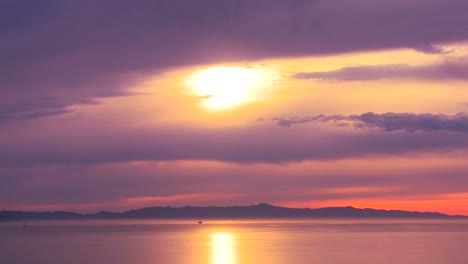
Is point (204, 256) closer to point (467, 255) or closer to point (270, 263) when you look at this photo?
point (270, 263)

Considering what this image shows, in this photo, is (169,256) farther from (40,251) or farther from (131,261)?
(40,251)

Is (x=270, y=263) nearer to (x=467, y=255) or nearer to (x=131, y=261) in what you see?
(x=131, y=261)

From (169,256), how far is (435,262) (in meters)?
26.7

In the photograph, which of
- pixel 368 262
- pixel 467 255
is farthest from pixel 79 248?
pixel 467 255

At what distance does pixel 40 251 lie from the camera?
8556cm

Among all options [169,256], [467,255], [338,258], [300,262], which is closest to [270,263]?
[300,262]

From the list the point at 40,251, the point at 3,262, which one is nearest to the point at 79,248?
the point at 40,251

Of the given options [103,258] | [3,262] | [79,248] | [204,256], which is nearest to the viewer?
[3,262]

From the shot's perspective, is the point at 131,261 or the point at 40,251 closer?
the point at 131,261

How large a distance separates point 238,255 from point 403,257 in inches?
669

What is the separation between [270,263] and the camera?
71.3m

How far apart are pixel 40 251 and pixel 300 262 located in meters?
30.3

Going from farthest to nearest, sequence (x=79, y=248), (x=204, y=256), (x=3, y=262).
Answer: (x=79, y=248) < (x=204, y=256) < (x=3, y=262)

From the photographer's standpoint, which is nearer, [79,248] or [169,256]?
[169,256]
